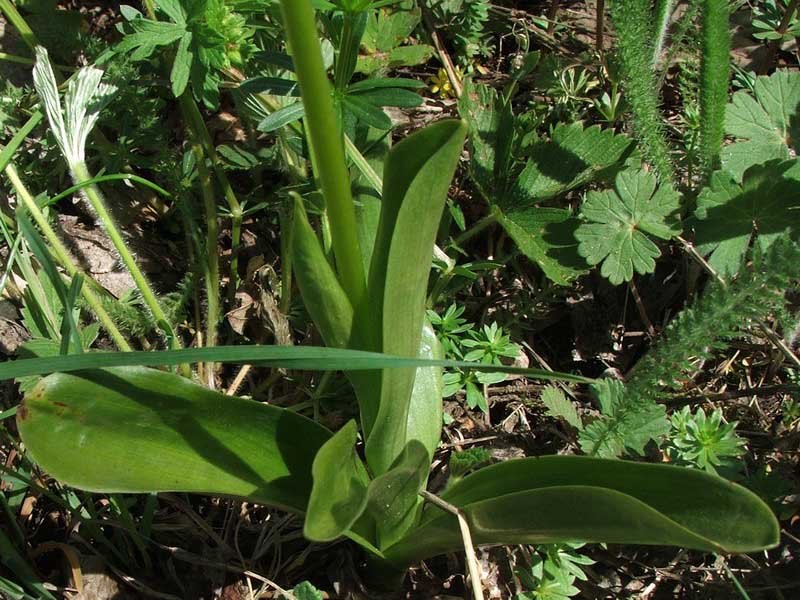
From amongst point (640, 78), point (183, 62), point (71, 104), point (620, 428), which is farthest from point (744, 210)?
point (71, 104)

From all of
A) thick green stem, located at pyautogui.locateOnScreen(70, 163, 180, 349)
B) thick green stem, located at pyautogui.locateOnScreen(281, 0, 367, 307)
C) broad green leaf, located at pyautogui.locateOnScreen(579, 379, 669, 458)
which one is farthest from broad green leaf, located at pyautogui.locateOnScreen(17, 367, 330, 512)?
broad green leaf, located at pyautogui.locateOnScreen(579, 379, 669, 458)

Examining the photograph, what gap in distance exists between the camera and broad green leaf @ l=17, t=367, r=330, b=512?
113cm

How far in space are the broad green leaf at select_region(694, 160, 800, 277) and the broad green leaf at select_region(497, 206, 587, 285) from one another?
27 centimetres

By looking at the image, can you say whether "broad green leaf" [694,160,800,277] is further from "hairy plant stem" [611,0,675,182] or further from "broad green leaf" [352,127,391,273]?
"broad green leaf" [352,127,391,273]

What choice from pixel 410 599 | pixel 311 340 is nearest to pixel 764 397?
pixel 410 599

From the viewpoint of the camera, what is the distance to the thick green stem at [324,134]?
87 cm

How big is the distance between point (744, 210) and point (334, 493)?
110 centimetres

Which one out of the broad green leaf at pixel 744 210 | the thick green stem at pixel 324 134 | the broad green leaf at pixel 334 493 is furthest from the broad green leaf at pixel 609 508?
the broad green leaf at pixel 744 210

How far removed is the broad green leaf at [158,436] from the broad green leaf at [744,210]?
96 centimetres

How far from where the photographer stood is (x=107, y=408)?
1165 mm

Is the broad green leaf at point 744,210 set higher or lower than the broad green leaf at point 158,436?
higher

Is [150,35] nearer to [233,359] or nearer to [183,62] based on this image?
[183,62]

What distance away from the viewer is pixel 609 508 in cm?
98

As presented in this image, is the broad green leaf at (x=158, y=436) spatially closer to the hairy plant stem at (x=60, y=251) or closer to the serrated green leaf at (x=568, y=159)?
the hairy plant stem at (x=60, y=251)
